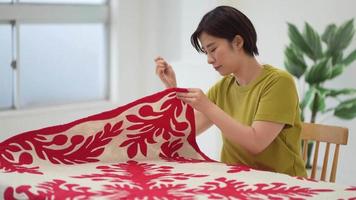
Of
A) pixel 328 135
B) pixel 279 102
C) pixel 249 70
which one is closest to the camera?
pixel 279 102

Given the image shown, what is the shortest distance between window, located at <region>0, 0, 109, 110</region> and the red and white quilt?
182 cm

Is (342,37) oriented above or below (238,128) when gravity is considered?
above

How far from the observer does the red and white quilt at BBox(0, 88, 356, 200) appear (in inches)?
67.0

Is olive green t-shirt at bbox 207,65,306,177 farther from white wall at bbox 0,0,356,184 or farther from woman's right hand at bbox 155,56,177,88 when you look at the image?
white wall at bbox 0,0,356,184

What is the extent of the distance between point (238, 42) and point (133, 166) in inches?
20.8

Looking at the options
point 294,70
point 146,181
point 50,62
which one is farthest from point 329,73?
point 146,181

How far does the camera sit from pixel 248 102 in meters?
2.23

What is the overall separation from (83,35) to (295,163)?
2.24 m

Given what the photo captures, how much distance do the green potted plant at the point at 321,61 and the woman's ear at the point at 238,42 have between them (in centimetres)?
141

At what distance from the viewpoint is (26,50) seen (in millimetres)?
3842

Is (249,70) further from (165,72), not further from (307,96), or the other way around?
(307,96)

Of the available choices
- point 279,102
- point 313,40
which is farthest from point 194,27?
point 279,102

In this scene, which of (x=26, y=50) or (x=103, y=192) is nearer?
(x=103, y=192)

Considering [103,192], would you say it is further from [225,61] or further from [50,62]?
[50,62]
